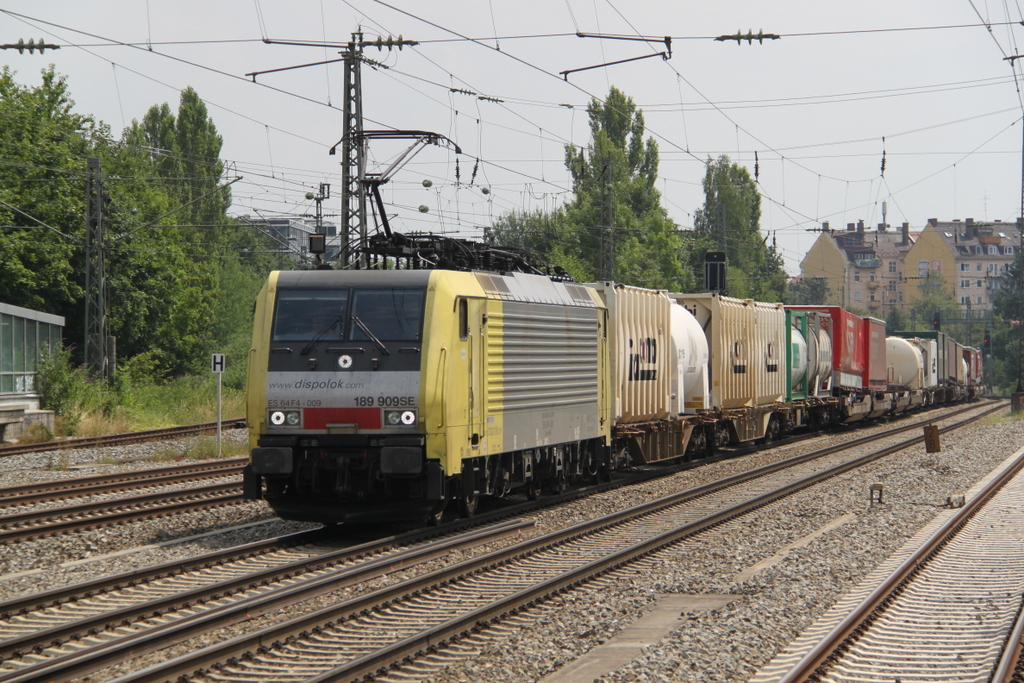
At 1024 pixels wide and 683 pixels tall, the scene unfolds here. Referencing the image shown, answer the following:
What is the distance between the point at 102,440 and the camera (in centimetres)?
2731

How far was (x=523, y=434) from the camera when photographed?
591 inches

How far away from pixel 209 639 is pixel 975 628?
567 centimetres

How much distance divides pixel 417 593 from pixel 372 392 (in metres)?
3.13

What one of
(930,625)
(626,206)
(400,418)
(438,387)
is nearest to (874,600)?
(930,625)

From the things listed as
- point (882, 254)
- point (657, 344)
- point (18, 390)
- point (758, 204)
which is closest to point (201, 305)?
point (18, 390)

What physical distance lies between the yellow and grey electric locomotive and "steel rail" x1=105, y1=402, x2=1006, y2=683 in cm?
140

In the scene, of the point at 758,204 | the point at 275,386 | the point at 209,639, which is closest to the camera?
the point at 209,639

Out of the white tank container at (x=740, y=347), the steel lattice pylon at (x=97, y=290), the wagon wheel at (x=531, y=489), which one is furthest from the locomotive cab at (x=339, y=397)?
the steel lattice pylon at (x=97, y=290)

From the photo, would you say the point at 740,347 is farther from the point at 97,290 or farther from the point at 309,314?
the point at 97,290

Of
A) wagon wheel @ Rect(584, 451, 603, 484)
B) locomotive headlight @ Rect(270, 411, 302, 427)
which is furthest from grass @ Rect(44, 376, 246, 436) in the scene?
locomotive headlight @ Rect(270, 411, 302, 427)

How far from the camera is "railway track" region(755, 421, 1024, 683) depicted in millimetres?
7660

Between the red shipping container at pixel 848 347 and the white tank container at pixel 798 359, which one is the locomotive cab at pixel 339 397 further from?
the red shipping container at pixel 848 347

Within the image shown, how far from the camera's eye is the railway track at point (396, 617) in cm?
748

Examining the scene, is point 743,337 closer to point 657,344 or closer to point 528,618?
point 657,344
